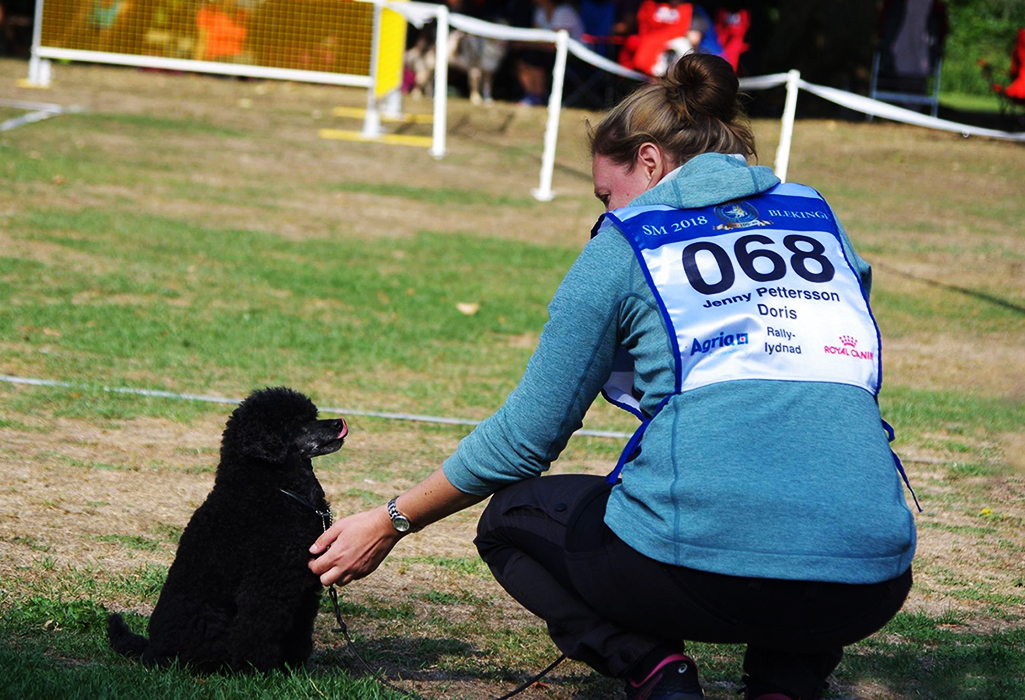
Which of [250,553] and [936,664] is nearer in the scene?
[250,553]

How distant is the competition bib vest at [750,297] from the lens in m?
2.44

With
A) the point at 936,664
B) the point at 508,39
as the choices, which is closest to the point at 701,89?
the point at 936,664

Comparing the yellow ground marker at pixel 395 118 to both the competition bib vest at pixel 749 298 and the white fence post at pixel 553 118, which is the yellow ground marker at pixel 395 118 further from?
the competition bib vest at pixel 749 298

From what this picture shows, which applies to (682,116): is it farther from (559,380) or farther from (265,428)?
(265,428)

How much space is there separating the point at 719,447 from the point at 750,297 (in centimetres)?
32

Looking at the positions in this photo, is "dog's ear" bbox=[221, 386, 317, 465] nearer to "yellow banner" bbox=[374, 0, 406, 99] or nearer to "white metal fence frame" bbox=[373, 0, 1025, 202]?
"white metal fence frame" bbox=[373, 0, 1025, 202]

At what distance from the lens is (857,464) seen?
242 centimetres

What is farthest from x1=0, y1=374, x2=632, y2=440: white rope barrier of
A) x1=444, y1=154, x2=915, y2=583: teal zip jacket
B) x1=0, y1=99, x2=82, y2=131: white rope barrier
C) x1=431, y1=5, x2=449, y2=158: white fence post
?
x1=0, y1=99, x2=82, y2=131: white rope barrier

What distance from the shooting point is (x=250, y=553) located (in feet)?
9.93

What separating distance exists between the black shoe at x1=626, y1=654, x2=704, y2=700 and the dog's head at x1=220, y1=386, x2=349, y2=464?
104 centimetres

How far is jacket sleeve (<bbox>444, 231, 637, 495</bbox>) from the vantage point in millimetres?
2535

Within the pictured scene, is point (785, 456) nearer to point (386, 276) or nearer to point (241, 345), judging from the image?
point (241, 345)

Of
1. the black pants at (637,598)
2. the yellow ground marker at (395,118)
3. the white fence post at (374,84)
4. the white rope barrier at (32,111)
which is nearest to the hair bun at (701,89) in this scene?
the black pants at (637,598)

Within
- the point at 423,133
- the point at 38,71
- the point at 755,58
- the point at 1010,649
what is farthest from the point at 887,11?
the point at 1010,649
